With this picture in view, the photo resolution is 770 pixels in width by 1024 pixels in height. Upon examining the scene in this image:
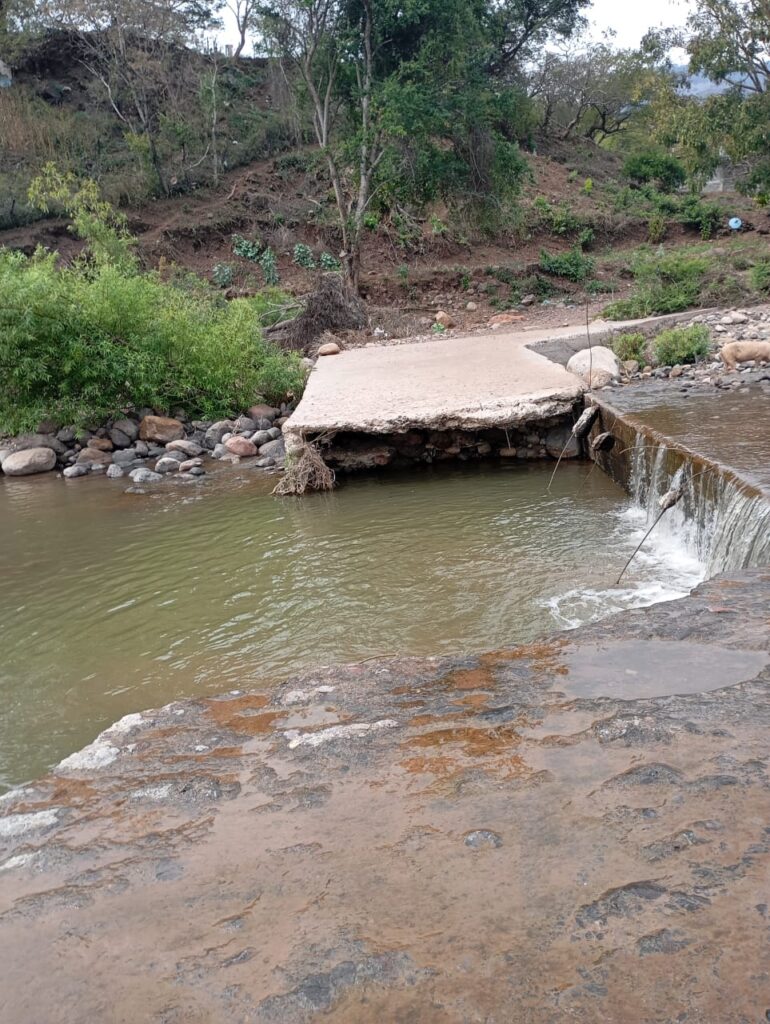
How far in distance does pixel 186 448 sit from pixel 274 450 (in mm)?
1235

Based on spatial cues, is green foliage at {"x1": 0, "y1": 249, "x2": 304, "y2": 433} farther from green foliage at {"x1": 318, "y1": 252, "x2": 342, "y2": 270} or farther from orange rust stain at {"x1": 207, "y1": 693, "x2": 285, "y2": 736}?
green foliage at {"x1": 318, "y1": 252, "x2": 342, "y2": 270}

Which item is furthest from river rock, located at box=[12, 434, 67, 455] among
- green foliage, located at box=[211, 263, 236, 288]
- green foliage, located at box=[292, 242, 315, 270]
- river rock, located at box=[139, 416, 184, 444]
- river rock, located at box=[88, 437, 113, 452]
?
green foliage, located at box=[292, 242, 315, 270]

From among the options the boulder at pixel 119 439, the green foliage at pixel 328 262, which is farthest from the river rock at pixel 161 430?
the green foliage at pixel 328 262

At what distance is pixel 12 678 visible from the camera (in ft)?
16.3

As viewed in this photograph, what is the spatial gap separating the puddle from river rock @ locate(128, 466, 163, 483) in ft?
24.0

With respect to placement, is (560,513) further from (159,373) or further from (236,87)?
(236,87)

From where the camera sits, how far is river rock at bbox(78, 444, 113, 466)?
1071 cm

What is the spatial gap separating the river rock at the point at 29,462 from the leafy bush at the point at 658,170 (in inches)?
952

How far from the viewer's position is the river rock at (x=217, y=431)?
36.0ft

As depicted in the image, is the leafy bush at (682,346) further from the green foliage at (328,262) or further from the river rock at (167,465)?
the green foliage at (328,262)

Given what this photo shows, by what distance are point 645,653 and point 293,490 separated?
552cm

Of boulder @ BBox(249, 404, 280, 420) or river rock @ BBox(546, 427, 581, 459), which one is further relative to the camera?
boulder @ BBox(249, 404, 280, 420)

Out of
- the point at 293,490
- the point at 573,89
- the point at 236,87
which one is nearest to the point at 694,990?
the point at 293,490

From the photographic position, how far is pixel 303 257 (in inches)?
856
